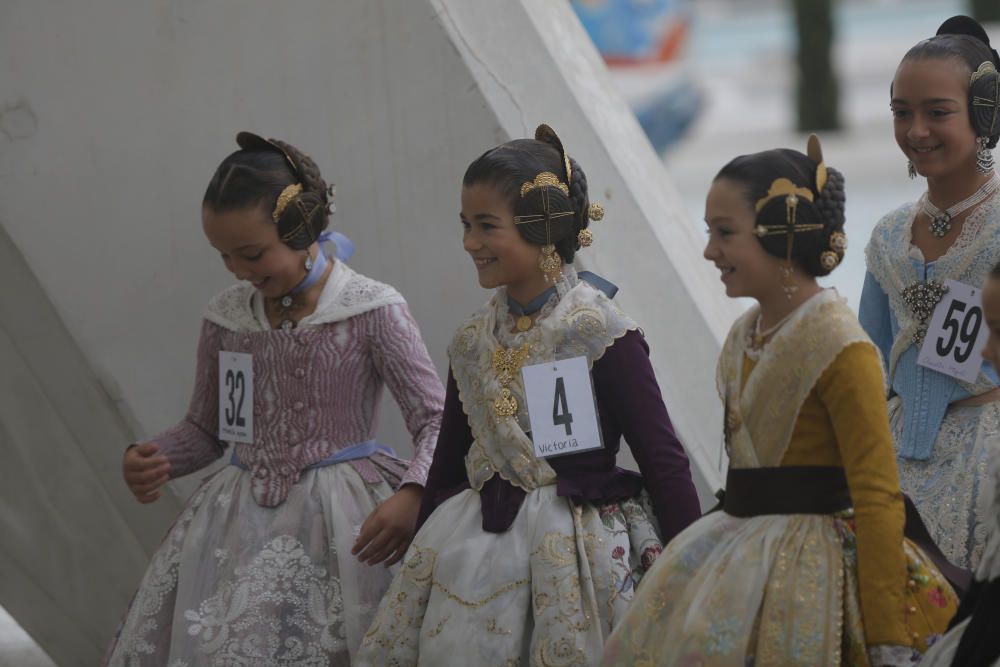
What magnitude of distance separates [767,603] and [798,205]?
67 cm

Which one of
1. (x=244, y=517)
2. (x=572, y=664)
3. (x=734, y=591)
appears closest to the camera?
(x=734, y=591)

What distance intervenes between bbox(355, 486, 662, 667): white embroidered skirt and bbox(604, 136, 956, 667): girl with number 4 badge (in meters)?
0.25

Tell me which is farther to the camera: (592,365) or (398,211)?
(398,211)

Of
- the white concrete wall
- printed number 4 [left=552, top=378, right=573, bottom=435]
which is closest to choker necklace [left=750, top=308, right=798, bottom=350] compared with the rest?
printed number 4 [left=552, top=378, right=573, bottom=435]

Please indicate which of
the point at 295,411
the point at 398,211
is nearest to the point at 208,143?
the point at 398,211

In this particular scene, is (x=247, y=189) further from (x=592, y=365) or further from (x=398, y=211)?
(x=592, y=365)

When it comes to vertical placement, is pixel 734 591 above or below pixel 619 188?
below

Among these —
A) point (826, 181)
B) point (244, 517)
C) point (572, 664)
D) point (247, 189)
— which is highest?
point (247, 189)

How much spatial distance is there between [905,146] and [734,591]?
116cm

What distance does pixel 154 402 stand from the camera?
166 inches

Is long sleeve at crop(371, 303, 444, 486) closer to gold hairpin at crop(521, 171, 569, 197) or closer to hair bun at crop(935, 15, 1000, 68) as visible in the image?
gold hairpin at crop(521, 171, 569, 197)

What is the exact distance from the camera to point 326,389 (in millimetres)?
3461

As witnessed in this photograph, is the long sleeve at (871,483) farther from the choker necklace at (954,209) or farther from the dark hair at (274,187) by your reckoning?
the dark hair at (274,187)

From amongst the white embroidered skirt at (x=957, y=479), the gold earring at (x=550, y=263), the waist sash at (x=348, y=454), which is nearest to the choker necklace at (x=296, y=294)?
the waist sash at (x=348, y=454)
